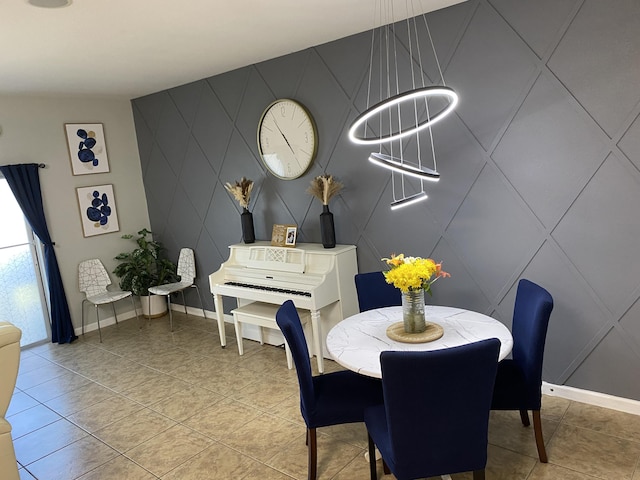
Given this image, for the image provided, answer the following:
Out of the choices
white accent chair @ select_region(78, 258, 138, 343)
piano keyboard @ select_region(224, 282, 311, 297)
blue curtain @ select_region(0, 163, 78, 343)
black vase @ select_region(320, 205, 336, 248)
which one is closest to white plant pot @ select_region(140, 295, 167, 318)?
white accent chair @ select_region(78, 258, 138, 343)

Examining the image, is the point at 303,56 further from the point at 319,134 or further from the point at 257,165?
the point at 257,165

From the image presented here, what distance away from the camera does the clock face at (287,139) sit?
158 inches

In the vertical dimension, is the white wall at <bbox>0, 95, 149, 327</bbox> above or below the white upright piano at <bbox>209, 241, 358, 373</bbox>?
above

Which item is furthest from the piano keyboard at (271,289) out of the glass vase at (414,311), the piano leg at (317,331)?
the glass vase at (414,311)

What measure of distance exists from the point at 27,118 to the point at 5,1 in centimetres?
286

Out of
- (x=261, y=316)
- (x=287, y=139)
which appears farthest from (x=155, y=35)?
(x=261, y=316)

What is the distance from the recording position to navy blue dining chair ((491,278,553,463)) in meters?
2.28

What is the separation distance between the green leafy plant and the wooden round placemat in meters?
3.68

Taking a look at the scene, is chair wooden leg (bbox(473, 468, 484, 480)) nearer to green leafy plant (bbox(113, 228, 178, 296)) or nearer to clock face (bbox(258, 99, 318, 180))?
clock face (bbox(258, 99, 318, 180))

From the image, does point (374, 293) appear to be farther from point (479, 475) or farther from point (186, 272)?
point (186, 272)

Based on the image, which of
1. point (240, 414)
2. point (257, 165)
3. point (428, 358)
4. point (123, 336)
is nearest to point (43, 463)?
point (240, 414)

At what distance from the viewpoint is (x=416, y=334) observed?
241cm

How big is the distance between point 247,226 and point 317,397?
7.66ft

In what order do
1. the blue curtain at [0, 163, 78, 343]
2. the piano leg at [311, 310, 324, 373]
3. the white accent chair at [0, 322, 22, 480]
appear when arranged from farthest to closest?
the blue curtain at [0, 163, 78, 343], the piano leg at [311, 310, 324, 373], the white accent chair at [0, 322, 22, 480]
